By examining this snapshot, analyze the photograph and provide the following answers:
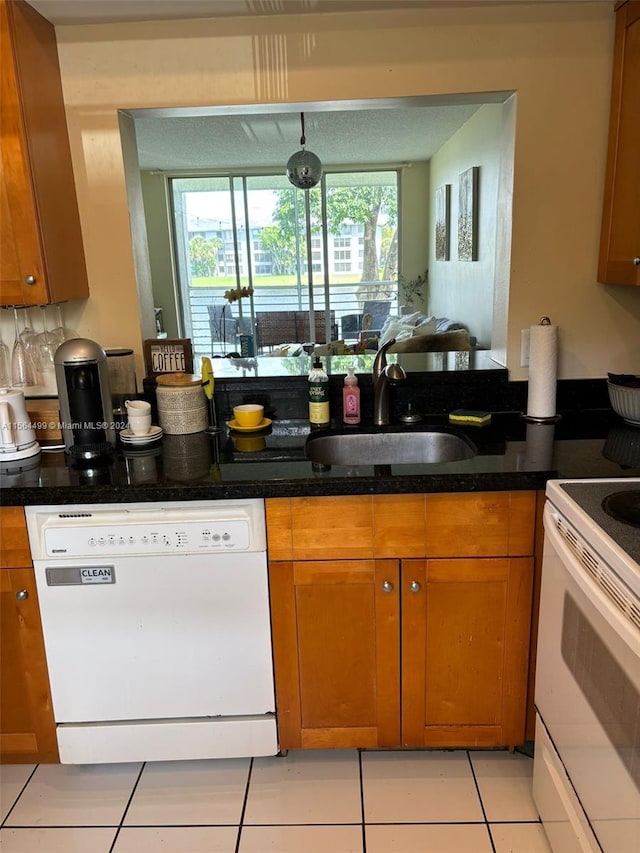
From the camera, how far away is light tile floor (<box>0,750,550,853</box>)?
159 centimetres

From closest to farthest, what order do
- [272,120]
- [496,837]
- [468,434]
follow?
[496,837] → [468,434] → [272,120]

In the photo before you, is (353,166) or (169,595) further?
(353,166)

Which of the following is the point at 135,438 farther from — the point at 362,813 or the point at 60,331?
the point at 362,813

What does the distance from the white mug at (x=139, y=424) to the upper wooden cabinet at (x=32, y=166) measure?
1.40ft

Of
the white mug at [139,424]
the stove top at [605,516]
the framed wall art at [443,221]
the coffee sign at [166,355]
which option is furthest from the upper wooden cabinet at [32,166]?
the framed wall art at [443,221]

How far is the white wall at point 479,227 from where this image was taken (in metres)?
4.17

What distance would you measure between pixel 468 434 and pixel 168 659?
1.11m

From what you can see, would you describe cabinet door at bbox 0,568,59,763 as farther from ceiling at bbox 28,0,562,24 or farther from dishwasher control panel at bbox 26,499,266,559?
ceiling at bbox 28,0,562,24

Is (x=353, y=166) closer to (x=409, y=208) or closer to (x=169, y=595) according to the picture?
(x=409, y=208)

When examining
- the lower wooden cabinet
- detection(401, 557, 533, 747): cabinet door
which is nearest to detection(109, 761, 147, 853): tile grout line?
the lower wooden cabinet

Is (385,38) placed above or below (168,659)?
above

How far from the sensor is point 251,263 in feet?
24.9

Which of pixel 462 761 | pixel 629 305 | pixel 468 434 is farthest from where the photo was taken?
pixel 629 305

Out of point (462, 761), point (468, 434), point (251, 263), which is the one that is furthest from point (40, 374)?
point (251, 263)
